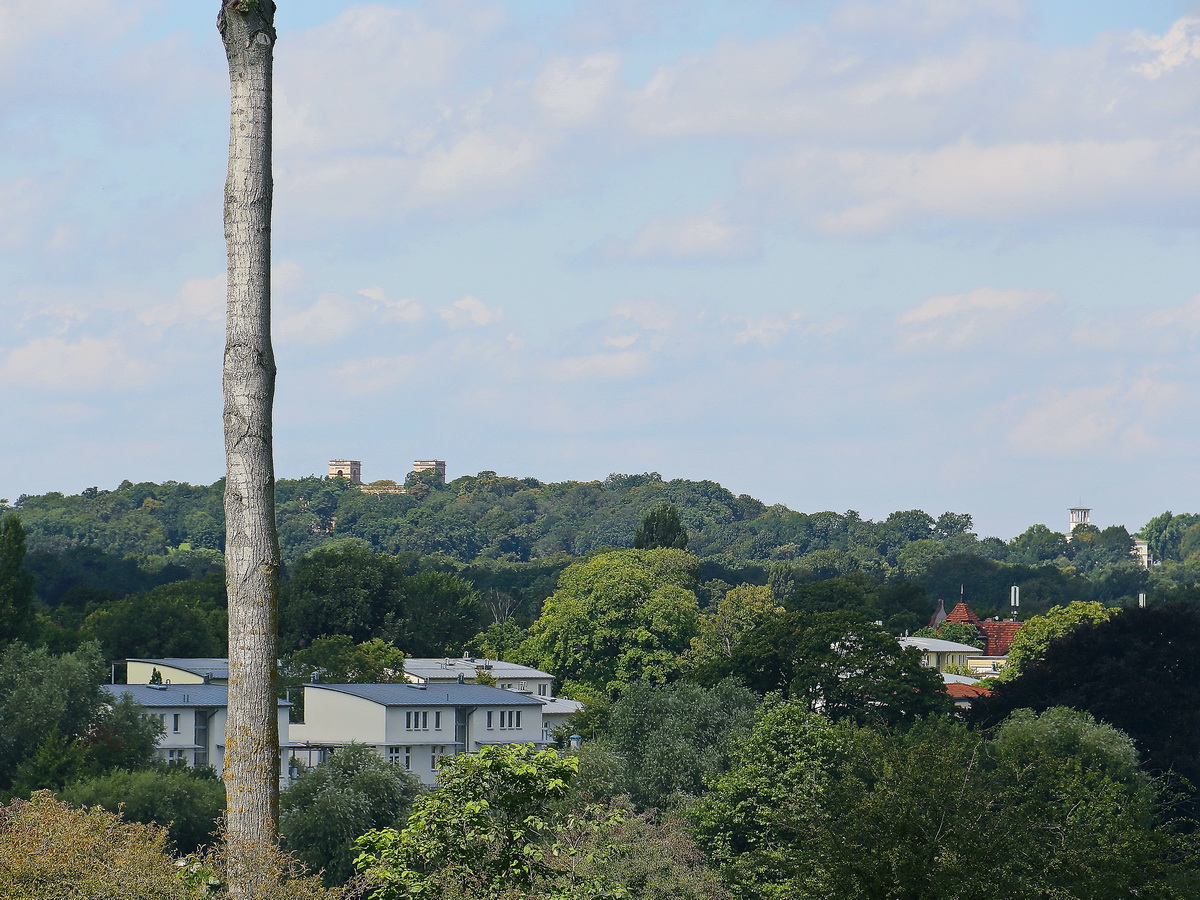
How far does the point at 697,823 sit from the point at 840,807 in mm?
22606

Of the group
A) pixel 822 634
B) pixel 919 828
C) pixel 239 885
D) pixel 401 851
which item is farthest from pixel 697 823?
pixel 239 885

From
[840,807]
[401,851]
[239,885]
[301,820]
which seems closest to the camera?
[239,885]

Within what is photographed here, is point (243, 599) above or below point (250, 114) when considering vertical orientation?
below

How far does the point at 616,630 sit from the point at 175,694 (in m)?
28.1

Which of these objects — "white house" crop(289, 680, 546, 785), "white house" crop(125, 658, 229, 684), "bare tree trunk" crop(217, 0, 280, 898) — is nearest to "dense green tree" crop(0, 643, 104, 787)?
"white house" crop(289, 680, 546, 785)

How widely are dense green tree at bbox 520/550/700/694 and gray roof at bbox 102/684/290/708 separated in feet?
80.2

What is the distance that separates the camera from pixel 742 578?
533ft

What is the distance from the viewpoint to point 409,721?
197 ft

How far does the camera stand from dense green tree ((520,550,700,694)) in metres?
80.2

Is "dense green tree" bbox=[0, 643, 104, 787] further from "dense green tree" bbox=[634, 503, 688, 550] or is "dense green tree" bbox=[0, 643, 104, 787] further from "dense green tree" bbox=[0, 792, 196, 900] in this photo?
"dense green tree" bbox=[634, 503, 688, 550]

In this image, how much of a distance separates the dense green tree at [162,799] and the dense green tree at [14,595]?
823 inches

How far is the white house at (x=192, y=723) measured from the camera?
57281 millimetres

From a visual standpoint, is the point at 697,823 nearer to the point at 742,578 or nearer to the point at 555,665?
the point at 555,665

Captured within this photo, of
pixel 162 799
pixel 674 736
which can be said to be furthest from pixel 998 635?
pixel 162 799
